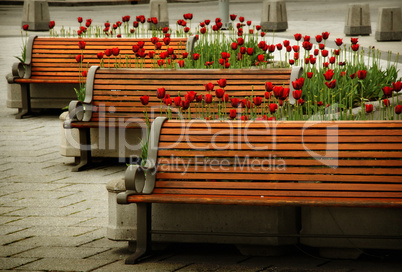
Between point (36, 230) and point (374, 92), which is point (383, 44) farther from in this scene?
point (36, 230)

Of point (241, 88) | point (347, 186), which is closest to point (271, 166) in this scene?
point (347, 186)

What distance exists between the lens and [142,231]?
5055mm

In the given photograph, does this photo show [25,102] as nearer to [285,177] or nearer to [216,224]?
[216,224]

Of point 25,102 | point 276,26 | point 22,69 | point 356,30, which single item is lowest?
point 25,102

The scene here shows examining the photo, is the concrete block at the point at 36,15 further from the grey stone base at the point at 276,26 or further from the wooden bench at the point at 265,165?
the wooden bench at the point at 265,165

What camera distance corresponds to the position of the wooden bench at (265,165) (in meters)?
4.93

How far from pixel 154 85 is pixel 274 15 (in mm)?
11850

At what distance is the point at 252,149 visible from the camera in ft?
16.9

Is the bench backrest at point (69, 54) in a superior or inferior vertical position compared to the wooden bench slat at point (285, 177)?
superior

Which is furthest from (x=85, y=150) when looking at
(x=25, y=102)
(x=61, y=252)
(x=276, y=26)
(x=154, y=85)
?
(x=276, y=26)

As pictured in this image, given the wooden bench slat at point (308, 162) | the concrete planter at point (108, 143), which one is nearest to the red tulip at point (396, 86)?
the wooden bench slat at point (308, 162)

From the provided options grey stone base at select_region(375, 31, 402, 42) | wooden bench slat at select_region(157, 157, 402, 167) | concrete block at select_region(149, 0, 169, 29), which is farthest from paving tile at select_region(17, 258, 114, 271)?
concrete block at select_region(149, 0, 169, 29)

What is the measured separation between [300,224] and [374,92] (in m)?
3.92

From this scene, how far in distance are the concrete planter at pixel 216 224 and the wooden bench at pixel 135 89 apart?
2.47 m
